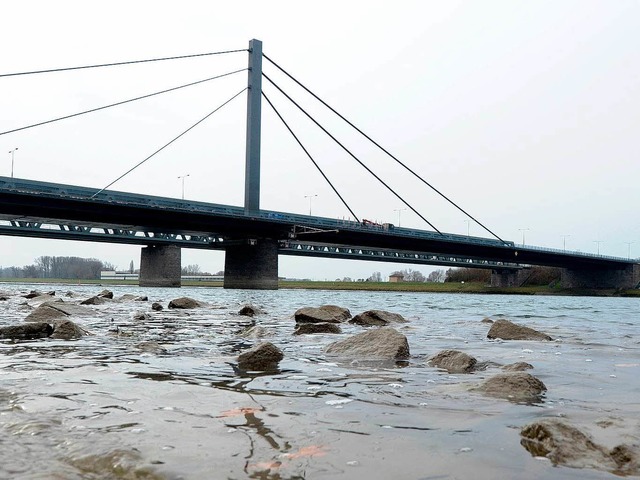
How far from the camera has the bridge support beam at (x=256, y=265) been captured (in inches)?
2442

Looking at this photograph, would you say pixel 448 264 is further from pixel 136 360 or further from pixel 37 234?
pixel 136 360

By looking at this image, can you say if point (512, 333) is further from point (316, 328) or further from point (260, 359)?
point (260, 359)

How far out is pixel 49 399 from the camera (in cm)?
484

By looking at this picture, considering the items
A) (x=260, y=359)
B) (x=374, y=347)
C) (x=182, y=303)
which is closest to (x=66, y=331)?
(x=260, y=359)

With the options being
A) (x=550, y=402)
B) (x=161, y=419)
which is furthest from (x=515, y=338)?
(x=161, y=419)

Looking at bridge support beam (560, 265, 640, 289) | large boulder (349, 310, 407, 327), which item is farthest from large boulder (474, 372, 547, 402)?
bridge support beam (560, 265, 640, 289)

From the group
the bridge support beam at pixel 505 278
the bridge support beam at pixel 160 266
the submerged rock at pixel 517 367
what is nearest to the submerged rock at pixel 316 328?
the submerged rock at pixel 517 367

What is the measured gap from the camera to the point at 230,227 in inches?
2343

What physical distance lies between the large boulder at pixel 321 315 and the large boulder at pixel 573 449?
1011cm

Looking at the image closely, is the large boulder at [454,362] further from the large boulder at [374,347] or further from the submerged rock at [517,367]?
the large boulder at [374,347]

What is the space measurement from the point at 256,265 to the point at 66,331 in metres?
52.4

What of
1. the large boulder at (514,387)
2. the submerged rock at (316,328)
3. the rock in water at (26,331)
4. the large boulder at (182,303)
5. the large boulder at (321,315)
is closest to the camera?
the large boulder at (514,387)

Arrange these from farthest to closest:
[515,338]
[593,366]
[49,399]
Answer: [515,338]
[593,366]
[49,399]

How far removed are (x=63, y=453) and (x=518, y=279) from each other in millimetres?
122689
